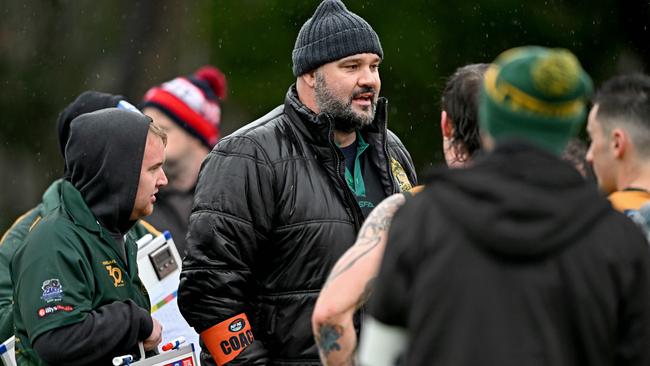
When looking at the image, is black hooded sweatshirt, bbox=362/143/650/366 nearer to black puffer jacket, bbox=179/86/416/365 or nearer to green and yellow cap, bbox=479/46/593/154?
green and yellow cap, bbox=479/46/593/154

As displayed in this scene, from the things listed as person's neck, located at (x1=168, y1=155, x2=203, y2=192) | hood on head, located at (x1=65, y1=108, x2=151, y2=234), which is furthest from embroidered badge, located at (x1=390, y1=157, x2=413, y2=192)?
person's neck, located at (x1=168, y1=155, x2=203, y2=192)

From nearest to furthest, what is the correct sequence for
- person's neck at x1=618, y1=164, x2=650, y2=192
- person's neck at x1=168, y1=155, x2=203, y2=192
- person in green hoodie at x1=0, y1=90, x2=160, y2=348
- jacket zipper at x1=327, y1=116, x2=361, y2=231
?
person's neck at x1=618, y1=164, x2=650, y2=192
jacket zipper at x1=327, y1=116, x2=361, y2=231
person in green hoodie at x1=0, y1=90, x2=160, y2=348
person's neck at x1=168, y1=155, x2=203, y2=192

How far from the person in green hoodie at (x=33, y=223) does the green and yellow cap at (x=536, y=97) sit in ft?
7.81

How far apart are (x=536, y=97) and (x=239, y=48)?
32.5 feet

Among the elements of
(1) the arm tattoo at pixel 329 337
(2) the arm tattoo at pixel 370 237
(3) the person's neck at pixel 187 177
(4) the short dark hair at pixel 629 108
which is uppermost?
(4) the short dark hair at pixel 629 108

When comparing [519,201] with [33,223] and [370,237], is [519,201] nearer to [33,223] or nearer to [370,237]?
[370,237]

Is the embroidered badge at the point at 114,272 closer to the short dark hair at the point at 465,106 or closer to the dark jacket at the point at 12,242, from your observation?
the dark jacket at the point at 12,242

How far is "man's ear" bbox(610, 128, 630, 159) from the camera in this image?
485 cm

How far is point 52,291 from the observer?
4922 millimetres

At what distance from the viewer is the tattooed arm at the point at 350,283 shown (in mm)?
4070

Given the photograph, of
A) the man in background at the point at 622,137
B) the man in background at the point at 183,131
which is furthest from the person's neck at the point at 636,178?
the man in background at the point at 183,131

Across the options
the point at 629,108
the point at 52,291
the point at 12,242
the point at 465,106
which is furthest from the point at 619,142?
the point at 12,242

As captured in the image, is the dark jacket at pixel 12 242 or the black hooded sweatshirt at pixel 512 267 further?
the dark jacket at pixel 12 242

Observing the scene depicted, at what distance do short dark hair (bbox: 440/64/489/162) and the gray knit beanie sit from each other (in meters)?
0.88
